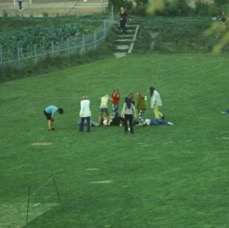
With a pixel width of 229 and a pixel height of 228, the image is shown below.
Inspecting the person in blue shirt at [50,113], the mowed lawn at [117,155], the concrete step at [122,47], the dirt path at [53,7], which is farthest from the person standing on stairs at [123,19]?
the person in blue shirt at [50,113]

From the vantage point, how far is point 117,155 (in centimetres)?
3178

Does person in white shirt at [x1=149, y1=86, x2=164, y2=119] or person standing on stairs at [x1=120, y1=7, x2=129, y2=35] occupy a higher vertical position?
person in white shirt at [x1=149, y1=86, x2=164, y2=119]

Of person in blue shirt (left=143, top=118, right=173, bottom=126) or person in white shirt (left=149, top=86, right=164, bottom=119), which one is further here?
person in white shirt (left=149, top=86, right=164, bottom=119)

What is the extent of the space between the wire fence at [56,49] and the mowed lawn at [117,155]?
1.51 m

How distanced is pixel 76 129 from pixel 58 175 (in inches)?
357

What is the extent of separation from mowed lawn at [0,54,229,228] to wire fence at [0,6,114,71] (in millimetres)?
1513

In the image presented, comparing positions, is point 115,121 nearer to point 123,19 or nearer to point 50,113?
point 50,113

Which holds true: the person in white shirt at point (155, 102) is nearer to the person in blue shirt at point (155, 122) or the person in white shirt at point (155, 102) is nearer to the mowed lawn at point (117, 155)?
the person in blue shirt at point (155, 122)

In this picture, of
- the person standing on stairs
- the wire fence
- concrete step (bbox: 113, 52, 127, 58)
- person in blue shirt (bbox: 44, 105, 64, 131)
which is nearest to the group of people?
person in blue shirt (bbox: 44, 105, 64, 131)

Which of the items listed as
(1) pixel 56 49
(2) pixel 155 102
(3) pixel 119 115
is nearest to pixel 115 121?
(3) pixel 119 115

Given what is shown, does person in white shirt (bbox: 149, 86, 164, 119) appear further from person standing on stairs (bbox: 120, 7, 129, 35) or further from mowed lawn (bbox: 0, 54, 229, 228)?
person standing on stairs (bbox: 120, 7, 129, 35)

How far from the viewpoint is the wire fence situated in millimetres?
53562

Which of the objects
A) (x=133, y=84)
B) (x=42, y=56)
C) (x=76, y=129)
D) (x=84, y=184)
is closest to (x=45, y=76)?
(x=42, y=56)

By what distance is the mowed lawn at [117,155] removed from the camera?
2350 cm
